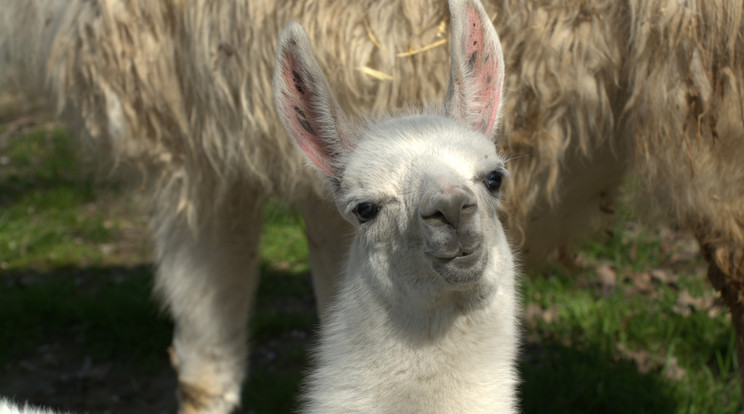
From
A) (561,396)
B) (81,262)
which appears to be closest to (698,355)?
(561,396)

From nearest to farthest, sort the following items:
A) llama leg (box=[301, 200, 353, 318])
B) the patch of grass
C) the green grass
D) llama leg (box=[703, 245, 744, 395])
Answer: llama leg (box=[703, 245, 744, 395]) < llama leg (box=[301, 200, 353, 318]) < the green grass < the patch of grass

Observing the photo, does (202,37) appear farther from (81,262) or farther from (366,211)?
(81,262)

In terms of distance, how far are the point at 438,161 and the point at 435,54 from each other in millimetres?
682

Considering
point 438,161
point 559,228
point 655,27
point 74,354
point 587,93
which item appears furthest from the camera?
point 74,354

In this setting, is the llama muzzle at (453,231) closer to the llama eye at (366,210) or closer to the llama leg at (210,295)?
the llama eye at (366,210)

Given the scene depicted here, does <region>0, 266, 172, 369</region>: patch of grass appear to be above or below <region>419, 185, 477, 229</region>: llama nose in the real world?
below

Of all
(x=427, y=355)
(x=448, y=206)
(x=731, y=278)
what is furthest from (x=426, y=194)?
(x=731, y=278)

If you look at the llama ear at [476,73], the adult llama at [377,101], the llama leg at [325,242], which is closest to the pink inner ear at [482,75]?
the llama ear at [476,73]

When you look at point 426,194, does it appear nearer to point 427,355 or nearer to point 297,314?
point 427,355

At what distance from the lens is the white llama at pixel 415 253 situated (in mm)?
1663

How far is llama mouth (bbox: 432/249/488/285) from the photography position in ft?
5.18

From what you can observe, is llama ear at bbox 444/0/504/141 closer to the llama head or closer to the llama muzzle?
the llama head

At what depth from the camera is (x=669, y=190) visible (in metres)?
2.14

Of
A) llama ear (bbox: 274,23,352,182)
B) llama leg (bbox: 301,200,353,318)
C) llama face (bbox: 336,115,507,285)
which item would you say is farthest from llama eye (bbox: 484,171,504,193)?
llama leg (bbox: 301,200,353,318)
